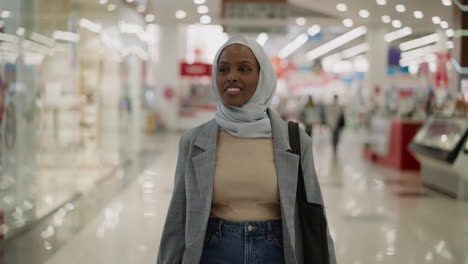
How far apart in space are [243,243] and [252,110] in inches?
17.1

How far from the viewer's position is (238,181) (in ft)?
5.90

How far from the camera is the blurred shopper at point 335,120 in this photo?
1351 centimetres

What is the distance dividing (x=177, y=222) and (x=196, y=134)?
0.99ft

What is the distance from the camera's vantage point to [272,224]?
181 centimetres

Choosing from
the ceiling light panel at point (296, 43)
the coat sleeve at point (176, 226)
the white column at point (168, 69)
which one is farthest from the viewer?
the ceiling light panel at point (296, 43)

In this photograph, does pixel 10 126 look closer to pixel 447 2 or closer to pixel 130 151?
pixel 447 2

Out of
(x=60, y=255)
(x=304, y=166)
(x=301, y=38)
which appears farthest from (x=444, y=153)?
(x=301, y=38)

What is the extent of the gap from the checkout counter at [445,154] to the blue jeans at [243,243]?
18.4 ft

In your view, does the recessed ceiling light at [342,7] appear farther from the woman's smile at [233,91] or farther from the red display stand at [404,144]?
the woman's smile at [233,91]

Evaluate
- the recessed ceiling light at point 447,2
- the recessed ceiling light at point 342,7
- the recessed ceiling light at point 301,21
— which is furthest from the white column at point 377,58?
the recessed ceiling light at point 447,2

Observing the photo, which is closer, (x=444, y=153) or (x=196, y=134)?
(x=196, y=134)

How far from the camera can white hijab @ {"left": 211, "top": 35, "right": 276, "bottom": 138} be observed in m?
1.84

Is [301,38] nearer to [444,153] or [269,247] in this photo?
[444,153]

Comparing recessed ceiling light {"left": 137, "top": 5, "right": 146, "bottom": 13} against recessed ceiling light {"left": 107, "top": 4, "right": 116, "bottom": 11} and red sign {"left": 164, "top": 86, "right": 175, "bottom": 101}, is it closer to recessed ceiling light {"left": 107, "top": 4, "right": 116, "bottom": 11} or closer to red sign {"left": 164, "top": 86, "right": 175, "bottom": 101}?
recessed ceiling light {"left": 107, "top": 4, "right": 116, "bottom": 11}
